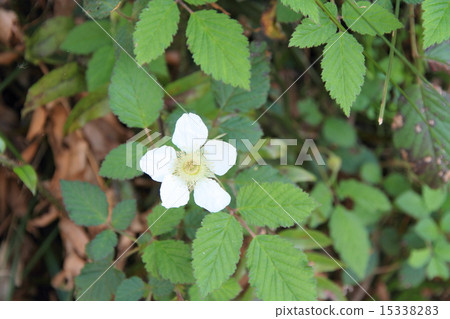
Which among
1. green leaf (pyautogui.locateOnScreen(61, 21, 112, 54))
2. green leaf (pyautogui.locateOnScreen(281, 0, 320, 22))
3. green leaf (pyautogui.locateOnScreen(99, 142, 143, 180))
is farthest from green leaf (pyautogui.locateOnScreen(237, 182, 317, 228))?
green leaf (pyautogui.locateOnScreen(61, 21, 112, 54))

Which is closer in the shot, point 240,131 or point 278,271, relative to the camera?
point 278,271

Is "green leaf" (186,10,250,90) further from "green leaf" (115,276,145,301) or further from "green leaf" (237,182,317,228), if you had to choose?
"green leaf" (115,276,145,301)

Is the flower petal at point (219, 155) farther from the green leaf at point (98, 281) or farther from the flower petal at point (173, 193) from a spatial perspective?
the green leaf at point (98, 281)

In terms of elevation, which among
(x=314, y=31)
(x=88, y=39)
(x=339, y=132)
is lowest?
(x=339, y=132)

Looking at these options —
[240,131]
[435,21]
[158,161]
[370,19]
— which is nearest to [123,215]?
[158,161]

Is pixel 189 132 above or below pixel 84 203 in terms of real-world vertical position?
above

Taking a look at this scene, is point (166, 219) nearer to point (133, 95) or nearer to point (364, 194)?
point (133, 95)

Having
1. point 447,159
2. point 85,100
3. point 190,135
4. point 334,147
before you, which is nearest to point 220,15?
point 190,135
